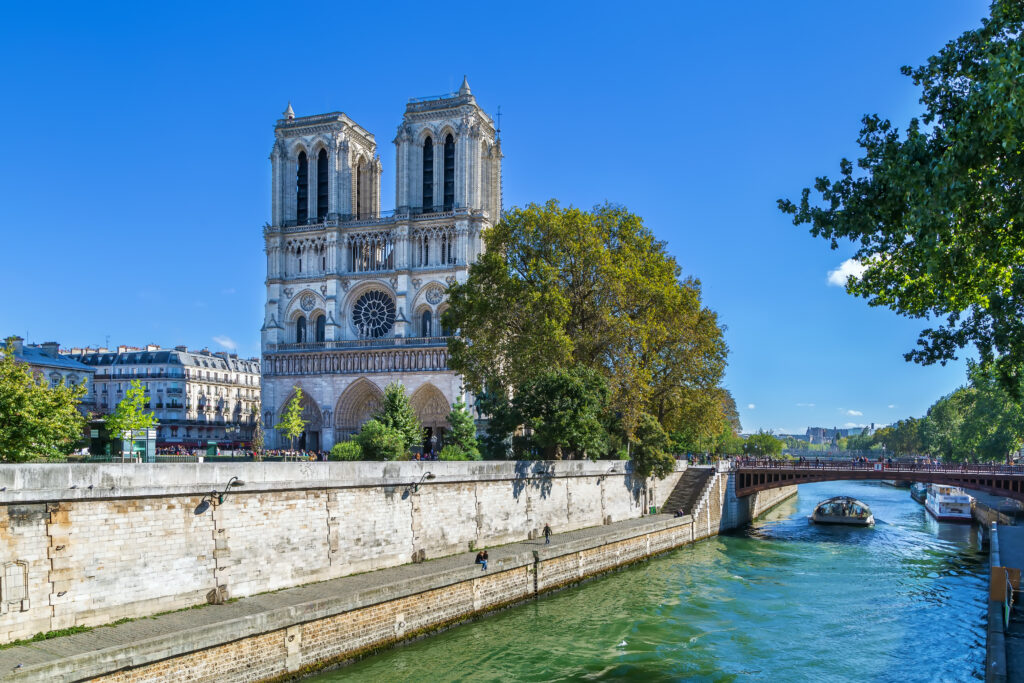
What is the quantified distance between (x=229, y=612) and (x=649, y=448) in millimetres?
24180

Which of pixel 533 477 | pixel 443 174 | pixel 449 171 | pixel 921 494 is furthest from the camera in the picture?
pixel 921 494

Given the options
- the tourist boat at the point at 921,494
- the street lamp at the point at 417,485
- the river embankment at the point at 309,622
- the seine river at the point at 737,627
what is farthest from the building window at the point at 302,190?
the tourist boat at the point at 921,494

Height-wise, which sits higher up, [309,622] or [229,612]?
[229,612]

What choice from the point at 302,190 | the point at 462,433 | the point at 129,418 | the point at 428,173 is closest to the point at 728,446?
the point at 428,173

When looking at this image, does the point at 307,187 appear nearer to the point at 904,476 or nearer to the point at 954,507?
the point at 904,476

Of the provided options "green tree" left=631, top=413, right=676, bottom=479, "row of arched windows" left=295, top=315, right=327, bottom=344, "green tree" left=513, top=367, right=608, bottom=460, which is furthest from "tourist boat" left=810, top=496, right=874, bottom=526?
"row of arched windows" left=295, top=315, right=327, bottom=344

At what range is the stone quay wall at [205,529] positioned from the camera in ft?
46.7

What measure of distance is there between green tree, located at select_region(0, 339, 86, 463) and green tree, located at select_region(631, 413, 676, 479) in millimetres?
23413

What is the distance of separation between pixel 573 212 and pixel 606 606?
662 inches

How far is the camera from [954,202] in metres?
11.6

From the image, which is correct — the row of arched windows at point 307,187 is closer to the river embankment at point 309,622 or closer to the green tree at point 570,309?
the green tree at point 570,309

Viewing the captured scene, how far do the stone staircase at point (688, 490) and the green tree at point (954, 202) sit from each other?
23550mm

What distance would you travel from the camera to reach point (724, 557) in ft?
109

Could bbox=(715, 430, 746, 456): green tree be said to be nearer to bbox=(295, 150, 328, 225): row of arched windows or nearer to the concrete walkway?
bbox=(295, 150, 328, 225): row of arched windows
